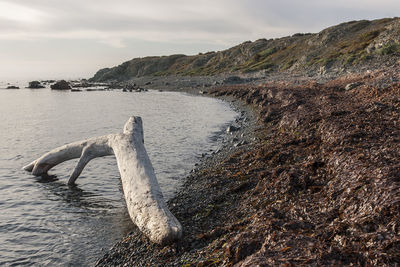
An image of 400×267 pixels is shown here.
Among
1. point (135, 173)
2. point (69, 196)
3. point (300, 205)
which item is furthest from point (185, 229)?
point (69, 196)

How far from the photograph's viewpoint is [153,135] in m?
19.6

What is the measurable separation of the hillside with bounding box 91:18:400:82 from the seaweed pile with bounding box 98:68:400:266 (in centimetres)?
2180

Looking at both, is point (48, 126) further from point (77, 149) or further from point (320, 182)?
point (320, 182)

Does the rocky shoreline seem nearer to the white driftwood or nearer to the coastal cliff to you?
the coastal cliff

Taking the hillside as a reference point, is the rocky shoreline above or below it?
below

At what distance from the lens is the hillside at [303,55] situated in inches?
1261

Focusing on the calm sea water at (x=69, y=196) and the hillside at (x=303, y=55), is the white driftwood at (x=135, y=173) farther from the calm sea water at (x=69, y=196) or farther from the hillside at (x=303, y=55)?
the hillside at (x=303, y=55)

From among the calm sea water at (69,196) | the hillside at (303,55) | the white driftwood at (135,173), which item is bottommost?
the calm sea water at (69,196)

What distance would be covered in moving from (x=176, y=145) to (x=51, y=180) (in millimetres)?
6845

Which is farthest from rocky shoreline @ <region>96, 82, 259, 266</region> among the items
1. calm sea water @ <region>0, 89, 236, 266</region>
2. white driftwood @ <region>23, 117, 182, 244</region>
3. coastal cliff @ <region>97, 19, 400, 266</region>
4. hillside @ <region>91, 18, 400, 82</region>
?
hillside @ <region>91, 18, 400, 82</region>

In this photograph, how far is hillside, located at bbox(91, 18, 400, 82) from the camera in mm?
32031

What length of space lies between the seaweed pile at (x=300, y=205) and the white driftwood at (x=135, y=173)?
0.37 m

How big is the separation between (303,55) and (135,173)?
51191 mm

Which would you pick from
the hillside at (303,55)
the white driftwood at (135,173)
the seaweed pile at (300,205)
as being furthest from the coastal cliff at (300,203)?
the hillside at (303,55)
